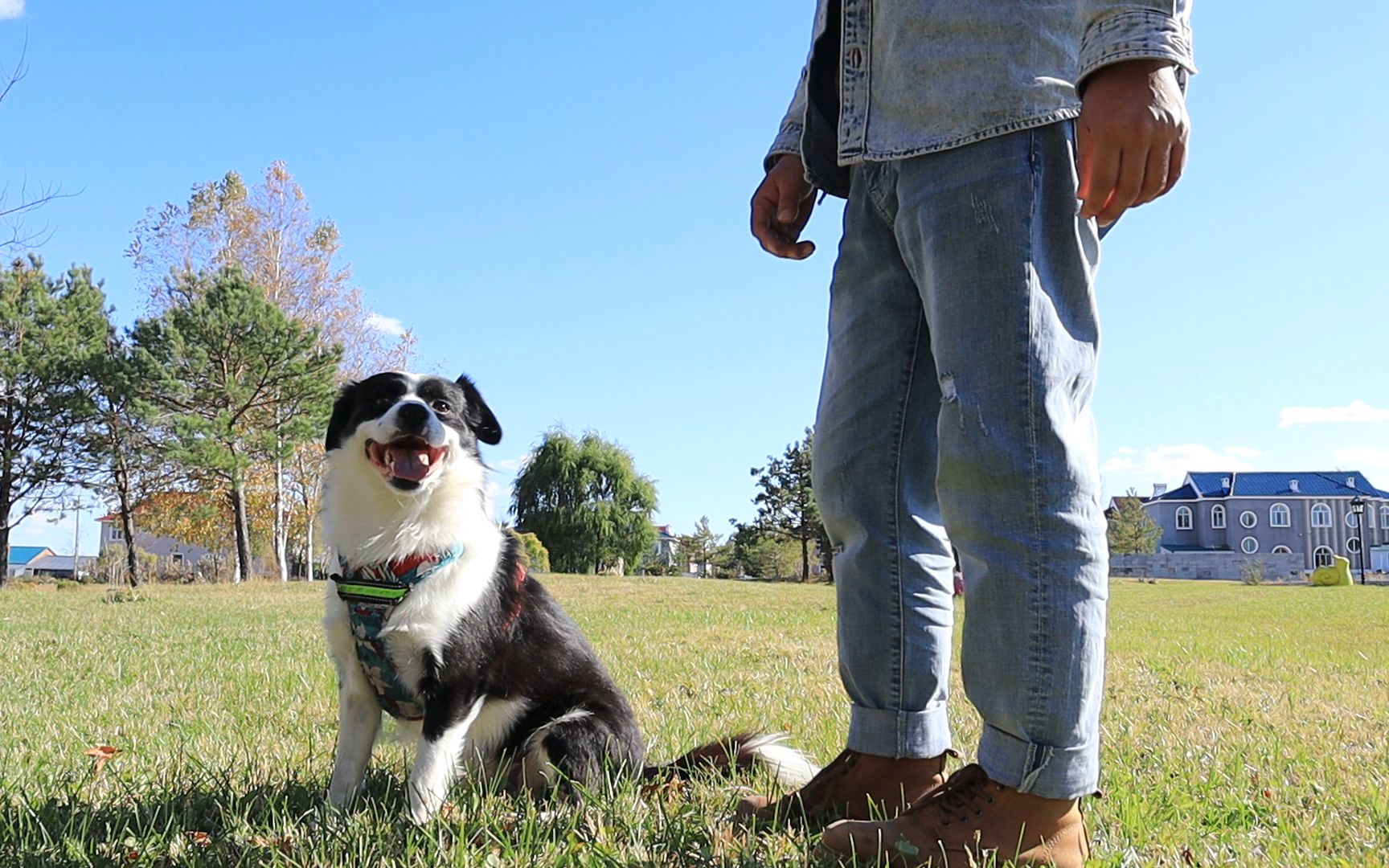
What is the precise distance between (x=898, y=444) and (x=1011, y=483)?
49cm

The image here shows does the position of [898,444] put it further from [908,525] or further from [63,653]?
[63,653]

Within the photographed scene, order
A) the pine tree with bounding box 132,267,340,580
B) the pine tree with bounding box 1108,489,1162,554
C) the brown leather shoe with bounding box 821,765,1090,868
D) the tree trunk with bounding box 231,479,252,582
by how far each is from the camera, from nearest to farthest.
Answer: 1. the brown leather shoe with bounding box 821,765,1090,868
2. the pine tree with bounding box 132,267,340,580
3. the tree trunk with bounding box 231,479,252,582
4. the pine tree with bounding box 1108,489,1162,554

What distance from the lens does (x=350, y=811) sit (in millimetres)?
2705

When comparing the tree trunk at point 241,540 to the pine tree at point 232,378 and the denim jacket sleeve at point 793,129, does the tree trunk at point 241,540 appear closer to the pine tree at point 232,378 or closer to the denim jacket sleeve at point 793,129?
the pine tree at point 232,378

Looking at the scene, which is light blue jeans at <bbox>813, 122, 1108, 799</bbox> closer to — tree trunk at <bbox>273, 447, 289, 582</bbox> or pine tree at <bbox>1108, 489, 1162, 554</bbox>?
tree trunk at <bbox>273, 447, 289, 582</bbox>

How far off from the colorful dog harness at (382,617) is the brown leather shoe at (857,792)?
114 cm

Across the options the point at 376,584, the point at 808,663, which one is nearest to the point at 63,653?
the point at 808,663

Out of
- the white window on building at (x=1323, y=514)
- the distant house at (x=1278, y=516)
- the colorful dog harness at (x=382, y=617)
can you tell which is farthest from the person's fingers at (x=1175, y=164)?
the white window on building at (x=1323, y=514)

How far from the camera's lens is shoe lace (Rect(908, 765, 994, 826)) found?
1971 mm

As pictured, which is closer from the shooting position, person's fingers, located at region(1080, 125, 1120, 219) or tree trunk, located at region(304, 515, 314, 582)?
person's fingers, located at region(1080, 125, 1120, 219)

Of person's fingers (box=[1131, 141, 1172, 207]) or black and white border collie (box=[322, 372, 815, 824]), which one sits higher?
person's fingers (box=[1131, 141, 1172, 207])

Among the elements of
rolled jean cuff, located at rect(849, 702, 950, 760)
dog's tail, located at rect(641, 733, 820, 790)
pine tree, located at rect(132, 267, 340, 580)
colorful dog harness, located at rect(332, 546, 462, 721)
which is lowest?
dog's tail, located at rect(641, 733, 820, 790)

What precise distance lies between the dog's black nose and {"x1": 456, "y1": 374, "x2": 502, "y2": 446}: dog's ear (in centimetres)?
38

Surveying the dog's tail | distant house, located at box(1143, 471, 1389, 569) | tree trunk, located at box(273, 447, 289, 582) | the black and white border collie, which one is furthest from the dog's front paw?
distant house, located at box(1143, 471, 1389, 569)
